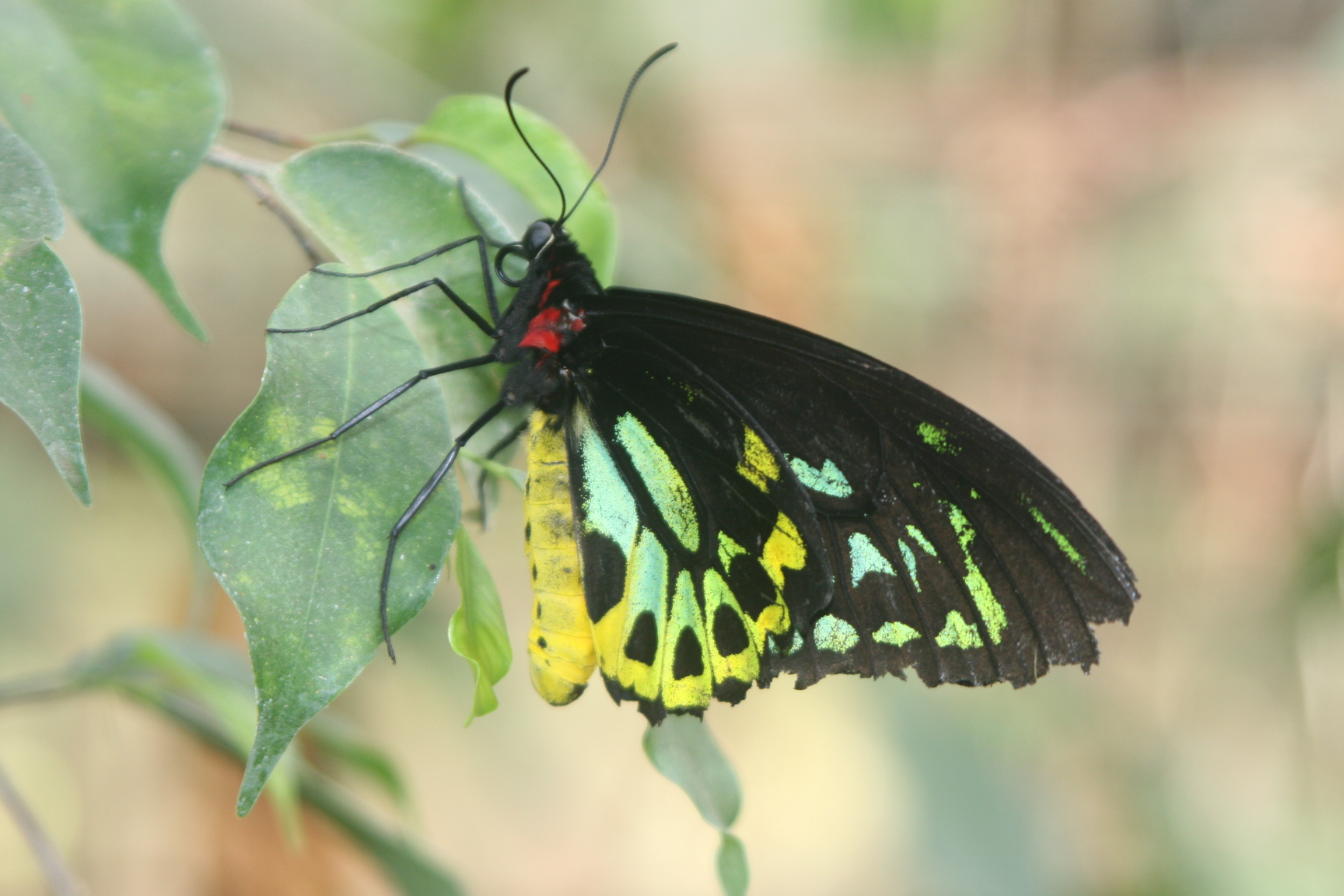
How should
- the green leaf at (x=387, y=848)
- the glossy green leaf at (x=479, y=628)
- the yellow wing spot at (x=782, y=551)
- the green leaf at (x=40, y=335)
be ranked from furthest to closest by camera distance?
1. the green leaf at (x=387, y=848)
2. the yellow wing spot at (x=782, y=551)
3. the glossy green leaf at (x=479, y=628)
4. the green leaf at (x=40, y=335)

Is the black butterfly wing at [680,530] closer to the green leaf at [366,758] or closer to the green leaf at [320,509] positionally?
the green leaf at [320,509]

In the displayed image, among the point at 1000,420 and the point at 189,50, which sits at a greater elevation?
the point at 1000,420

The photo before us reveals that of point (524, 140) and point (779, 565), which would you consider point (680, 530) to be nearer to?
point (779, 565)

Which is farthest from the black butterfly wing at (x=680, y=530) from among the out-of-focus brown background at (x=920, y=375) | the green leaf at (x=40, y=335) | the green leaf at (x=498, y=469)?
the out-of-focus brown background at (x=920, y=375)

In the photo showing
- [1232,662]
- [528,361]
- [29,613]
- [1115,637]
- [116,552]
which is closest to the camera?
[528,361]

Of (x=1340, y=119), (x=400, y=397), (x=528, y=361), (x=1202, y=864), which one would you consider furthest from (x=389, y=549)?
(x=1340, y=119)

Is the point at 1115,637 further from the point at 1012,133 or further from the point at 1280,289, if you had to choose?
the point at 1012,133

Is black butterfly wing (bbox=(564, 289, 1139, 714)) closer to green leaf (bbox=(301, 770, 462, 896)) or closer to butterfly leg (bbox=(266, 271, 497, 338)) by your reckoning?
butterfly leg (bbox=(266, 271, 497, 338))
